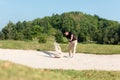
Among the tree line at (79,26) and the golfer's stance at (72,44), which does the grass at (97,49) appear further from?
the tree line at (79,26)

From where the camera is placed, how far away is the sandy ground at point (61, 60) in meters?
20.4

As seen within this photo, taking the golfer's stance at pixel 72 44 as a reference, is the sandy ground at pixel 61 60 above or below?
below

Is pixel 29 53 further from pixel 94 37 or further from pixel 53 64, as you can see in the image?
pixel 94 37

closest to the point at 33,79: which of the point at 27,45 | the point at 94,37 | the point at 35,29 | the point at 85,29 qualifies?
the point at 27,45

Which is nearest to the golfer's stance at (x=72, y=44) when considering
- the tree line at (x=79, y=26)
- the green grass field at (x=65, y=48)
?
the green grass field at (x=65, y=48)

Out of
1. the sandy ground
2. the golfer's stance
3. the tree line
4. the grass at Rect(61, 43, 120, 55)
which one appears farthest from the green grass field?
the tree line

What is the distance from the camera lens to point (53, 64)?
21.1 m

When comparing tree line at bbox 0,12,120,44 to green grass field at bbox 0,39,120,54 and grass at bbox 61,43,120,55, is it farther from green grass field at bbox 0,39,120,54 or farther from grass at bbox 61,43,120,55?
grass at bbox 61,43,120,55

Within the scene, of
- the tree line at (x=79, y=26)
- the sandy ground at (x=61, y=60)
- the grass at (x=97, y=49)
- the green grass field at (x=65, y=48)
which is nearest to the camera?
the sandy ground at (x=61, y=60)

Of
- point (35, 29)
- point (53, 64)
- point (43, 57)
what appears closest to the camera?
point (53, 64)

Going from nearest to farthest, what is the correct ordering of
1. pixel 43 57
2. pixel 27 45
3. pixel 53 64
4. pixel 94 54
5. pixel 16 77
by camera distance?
pixel 16 77 → pixel 53 64 → pixel 43 57 → pixel 94 54 → pixel 27 45

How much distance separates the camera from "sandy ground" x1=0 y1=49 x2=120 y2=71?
2036 centimetres

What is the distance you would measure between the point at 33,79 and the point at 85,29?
85.7 meters

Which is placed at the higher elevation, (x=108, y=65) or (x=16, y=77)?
(x=16, y=77)
